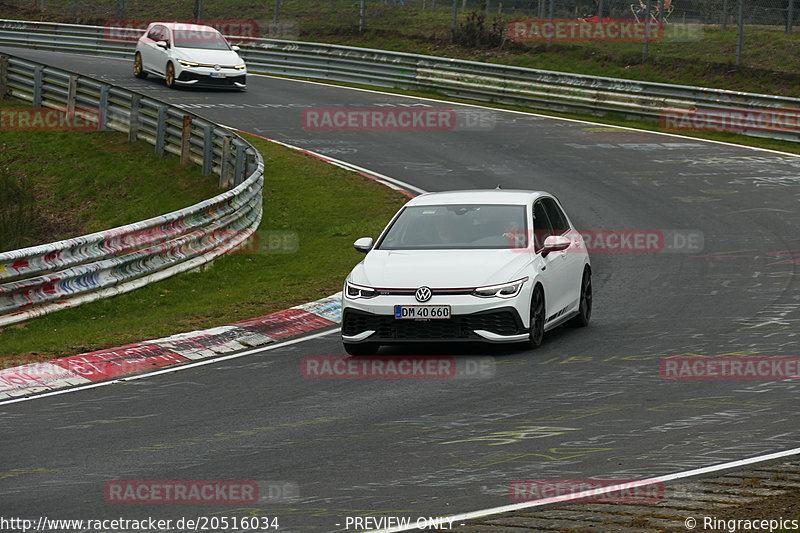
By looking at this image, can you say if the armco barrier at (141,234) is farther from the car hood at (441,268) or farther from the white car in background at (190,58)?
the white car in background at (190,58)

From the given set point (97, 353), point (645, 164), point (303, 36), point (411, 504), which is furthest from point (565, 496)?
point (303, 36)

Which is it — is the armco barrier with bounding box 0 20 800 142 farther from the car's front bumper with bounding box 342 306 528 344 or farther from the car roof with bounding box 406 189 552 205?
the car's front bumper with bounding box 342 306 528 344

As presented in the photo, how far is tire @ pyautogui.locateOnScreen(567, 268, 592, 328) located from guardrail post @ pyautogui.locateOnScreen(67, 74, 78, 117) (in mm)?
18778

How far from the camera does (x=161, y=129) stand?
25578 mm

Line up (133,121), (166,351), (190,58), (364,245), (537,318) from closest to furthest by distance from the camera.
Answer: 1. (537,318)
2. (166,351)
3. (364,245)
4. (133,121)
5. (190,58)

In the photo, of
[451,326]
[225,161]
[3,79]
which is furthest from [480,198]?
[3,79]

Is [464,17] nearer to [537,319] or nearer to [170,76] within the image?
[170,76]

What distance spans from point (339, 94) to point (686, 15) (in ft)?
33.9

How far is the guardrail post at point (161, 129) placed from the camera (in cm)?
2533

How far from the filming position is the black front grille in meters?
11.2

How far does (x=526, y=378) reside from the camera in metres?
10.4

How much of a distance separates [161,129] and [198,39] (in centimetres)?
1152

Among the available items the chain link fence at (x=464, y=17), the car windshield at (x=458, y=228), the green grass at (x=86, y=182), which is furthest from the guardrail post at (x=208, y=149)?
the chain link fence at (x=464, y=17)

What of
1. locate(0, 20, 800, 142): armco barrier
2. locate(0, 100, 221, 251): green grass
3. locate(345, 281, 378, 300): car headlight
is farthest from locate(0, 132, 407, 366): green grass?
locate(0, 20, 800, 142): armco barrier
